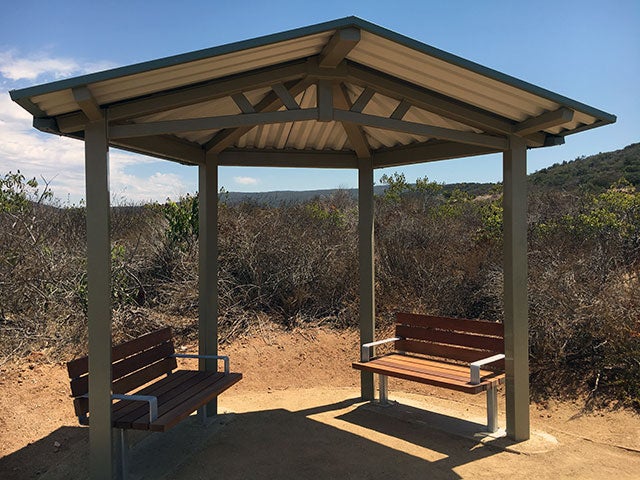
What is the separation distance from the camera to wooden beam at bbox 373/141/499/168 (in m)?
4.37

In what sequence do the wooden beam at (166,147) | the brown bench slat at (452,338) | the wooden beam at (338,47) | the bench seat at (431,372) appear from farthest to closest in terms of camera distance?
1. the brown bench slat at (452,338)
2. the bench seat at (431,372)
3. the wooden beam at (166,147)
4. the wooden beam at (338,47)

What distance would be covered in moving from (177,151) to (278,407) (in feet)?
8.81

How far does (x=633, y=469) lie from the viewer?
11.8 ft

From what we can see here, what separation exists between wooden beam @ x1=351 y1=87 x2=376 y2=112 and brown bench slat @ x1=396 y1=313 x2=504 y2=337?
235 centimetres

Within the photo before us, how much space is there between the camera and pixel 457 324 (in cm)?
476

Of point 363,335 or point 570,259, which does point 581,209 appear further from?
point 363,335

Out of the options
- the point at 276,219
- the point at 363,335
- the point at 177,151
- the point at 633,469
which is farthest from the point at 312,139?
the point at 276,219

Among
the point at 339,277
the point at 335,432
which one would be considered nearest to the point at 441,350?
the point at 335,432

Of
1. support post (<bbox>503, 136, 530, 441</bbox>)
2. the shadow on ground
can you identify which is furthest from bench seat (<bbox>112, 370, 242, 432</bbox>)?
support post (<bbox>503, 136, 530, 441</bbox>)

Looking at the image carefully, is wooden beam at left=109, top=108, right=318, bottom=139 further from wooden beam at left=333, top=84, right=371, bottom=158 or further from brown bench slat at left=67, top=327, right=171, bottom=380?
brown bench slat at left=67, top=327, right=171, bottom=380

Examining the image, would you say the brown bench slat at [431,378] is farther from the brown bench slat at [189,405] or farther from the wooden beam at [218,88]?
the wooden beam at [218,88]

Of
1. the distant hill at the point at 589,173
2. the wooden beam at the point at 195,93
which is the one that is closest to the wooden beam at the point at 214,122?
the wooden beam at the point at 195,93

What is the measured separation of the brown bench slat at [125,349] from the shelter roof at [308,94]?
1.57m

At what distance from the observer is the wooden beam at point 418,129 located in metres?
3.19
